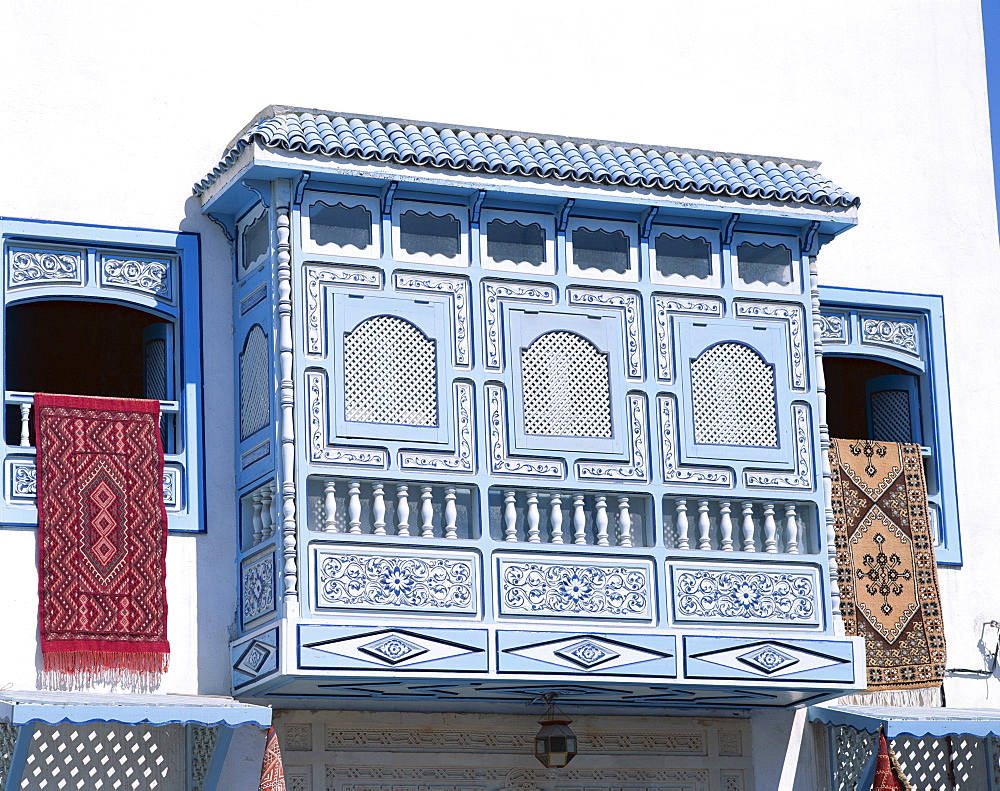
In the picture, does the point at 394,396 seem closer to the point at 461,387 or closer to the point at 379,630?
the point at 461,387

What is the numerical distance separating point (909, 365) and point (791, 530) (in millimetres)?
1963

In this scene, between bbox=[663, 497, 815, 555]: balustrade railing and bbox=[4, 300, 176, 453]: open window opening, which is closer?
bbox=[663, 497, 815, 555]: balustrade railing

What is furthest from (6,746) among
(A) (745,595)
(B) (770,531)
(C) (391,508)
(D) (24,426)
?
(B) (770,531)

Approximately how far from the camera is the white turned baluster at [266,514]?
34.7ft

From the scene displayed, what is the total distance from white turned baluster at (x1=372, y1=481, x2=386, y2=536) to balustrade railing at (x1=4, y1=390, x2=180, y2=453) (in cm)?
128

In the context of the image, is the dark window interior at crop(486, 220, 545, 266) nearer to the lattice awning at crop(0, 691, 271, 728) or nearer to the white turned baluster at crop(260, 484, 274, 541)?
the white turned baluster at crop(260, 484, 274, 541)

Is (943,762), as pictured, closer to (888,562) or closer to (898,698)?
(898,698)

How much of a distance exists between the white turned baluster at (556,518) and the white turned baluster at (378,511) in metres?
0.93

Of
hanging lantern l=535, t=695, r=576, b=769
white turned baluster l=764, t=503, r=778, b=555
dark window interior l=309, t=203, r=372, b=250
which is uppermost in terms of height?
dark window interior l=309, t=203, r=372, b=250

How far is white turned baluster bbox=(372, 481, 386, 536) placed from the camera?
1044 cm

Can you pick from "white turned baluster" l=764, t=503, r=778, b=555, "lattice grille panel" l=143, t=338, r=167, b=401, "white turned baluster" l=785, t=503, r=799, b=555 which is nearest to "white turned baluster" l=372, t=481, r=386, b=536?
"lattice grille panel" l=143, t=338, r=167, b=401

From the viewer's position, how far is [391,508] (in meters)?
10.6

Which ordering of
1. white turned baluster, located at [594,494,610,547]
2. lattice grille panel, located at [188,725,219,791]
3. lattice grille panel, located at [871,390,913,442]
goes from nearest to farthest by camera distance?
lattice grille panel, located at [188,725,219,791] < white turned baluster, located at [594,494,610,547] < lattice grille panel, located at [871,390,913,442]

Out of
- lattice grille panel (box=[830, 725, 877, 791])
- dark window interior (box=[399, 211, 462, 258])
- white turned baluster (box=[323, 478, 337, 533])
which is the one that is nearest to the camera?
white turned baluster (box=[323, 478, 337, 533])
